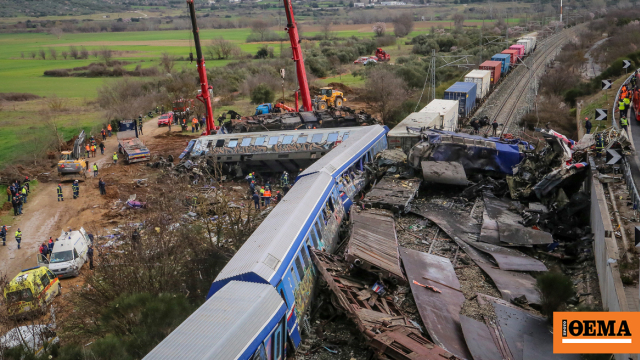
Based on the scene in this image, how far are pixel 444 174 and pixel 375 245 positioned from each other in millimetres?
7821

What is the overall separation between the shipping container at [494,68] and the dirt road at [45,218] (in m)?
36.1

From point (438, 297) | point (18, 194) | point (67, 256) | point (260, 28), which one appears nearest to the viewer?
point (438, 297)

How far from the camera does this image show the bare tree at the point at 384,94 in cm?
4556

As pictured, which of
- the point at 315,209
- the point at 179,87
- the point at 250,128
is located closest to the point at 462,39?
the point at 179,87

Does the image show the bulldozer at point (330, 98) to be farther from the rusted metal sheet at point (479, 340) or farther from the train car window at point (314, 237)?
the rusted metal sheet at point (479, 340)

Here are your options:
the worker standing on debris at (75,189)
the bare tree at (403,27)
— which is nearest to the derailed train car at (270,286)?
the worker standing on debris at (75,189)

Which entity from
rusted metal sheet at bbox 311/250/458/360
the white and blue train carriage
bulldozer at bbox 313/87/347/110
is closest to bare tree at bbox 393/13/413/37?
bulldozer at bbox 313/87/347/110

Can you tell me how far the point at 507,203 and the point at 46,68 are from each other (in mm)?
92063

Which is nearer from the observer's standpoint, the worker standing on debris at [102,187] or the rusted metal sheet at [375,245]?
the rusted metal sheet at [375,245]

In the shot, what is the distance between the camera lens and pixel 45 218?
2844cm

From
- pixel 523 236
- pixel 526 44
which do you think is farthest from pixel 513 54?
pixel 523 236

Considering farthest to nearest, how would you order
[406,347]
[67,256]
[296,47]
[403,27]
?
[403,27] → [296,47] → [67,256] → [406,347]

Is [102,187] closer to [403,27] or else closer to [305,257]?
[305,257]

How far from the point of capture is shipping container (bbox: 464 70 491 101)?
44.4 meters
